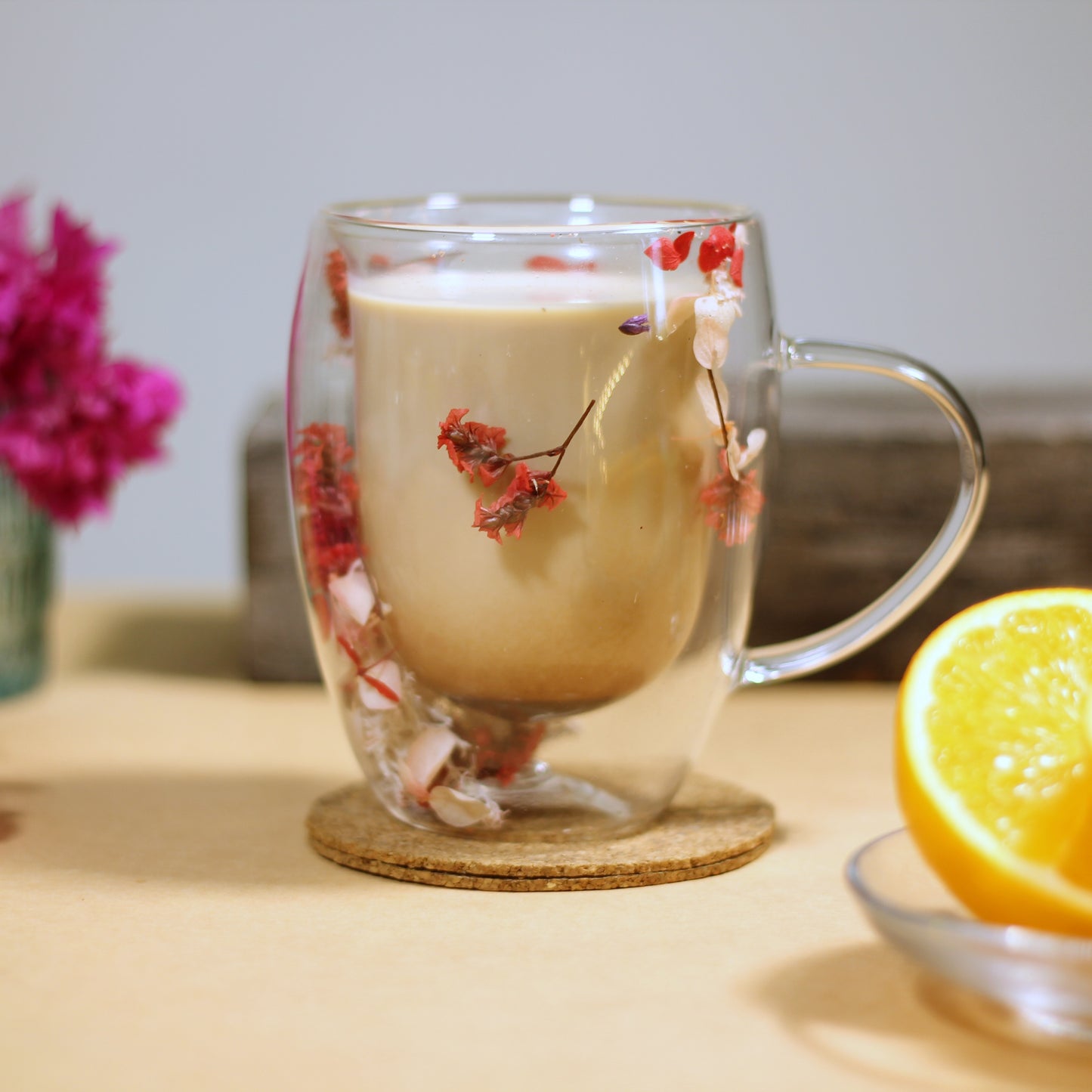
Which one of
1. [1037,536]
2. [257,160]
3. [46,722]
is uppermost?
[257,160]

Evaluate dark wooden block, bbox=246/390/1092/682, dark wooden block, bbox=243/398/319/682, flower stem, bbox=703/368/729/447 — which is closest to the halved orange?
flower stem, bbox=703/368/729/447

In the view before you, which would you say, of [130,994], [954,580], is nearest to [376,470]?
[130,994]

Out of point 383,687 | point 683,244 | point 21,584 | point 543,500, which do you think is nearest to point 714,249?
point 683,244

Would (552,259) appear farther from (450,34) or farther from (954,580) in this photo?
(450,34)

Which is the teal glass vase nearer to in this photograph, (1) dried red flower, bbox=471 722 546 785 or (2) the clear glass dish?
(1) dried red flower, bbox=471 722 546 785

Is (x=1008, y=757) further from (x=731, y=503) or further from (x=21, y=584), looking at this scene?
(x=21, y=584)
